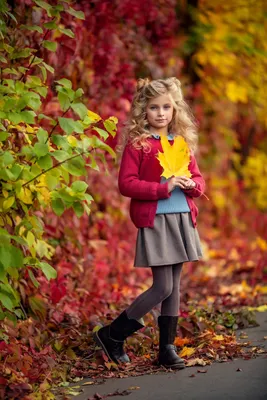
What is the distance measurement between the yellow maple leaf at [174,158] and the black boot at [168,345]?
2.81 ft

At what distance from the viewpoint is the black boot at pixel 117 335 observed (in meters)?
4.95

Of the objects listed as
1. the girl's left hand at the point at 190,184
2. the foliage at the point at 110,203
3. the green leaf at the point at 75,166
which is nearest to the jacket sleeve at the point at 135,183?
the girl's left hand at the point at 190,184

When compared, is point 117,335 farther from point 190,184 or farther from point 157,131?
point 157,131

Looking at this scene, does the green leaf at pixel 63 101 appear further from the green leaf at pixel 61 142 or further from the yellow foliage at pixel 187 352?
the yellow foliage at pixel 187 352

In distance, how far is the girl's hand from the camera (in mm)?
4741

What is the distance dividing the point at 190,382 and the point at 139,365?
0.55 meters

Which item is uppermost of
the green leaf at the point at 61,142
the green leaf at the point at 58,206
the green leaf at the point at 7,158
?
the green leaf at the point at 61,142

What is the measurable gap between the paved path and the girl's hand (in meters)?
1.05

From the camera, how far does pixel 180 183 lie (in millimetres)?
4746

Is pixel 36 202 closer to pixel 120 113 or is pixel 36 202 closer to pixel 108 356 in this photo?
pixel 108 356

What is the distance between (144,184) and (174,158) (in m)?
0.23

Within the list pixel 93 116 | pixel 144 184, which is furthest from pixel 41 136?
pixel 144 184

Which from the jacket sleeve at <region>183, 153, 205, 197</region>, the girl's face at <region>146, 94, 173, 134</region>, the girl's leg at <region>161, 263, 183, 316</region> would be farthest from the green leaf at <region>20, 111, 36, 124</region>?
the girl's leg at <region>161, 263, 183, 316</region>

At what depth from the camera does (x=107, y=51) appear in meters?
7.22
